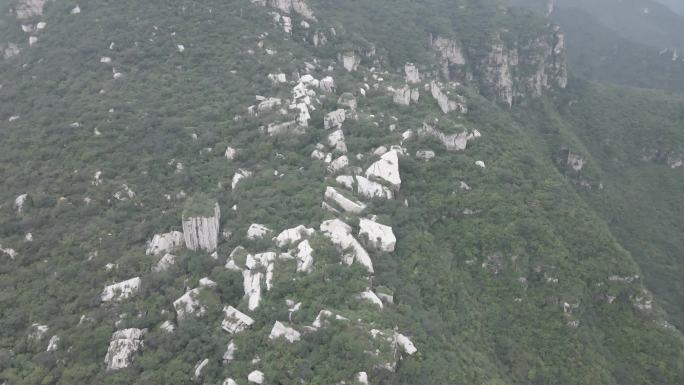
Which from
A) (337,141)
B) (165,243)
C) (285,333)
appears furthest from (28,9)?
(285,333)

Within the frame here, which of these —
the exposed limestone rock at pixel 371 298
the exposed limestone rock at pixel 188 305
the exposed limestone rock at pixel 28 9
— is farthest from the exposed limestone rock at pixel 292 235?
the exposed limestone rock at pixel 28 9

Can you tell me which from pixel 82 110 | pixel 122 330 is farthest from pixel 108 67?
pixel 122 330

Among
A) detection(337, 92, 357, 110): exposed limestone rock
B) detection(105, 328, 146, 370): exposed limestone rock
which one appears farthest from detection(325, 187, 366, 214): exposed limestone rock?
detection(337, 92, 357, 110): exposed limestone rock

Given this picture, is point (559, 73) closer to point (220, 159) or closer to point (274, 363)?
point (220, 159)

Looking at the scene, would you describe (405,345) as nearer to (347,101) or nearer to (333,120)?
(333,120)

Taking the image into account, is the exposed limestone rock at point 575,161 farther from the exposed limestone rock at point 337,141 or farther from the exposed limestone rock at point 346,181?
the exposed limestone rock at point 346,181

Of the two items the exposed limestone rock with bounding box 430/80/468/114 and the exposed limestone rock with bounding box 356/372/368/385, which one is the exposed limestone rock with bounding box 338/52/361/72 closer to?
the exposed limestone rock with bounding box 430/80/468/114
